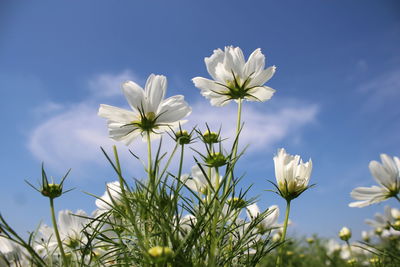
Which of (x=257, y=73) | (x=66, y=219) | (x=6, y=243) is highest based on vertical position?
(x=257, y=73)

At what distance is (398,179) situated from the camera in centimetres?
96

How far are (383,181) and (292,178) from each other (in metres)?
0.32

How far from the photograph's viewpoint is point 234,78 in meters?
0.98

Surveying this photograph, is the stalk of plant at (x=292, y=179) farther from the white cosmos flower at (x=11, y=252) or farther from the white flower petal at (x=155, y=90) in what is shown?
the white cosmos flower at (x=11, y=252)

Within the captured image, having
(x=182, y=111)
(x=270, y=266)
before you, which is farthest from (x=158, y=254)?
(x=270, y=266)

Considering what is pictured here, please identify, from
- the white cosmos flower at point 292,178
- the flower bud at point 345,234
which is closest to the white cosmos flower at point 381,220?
the flower bud at point 345,234

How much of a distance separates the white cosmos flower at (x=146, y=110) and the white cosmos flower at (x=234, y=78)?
0.17 metres

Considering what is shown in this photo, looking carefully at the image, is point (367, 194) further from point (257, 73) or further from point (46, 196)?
point (46, 196)

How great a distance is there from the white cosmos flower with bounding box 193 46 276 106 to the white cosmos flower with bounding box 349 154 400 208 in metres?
0.37

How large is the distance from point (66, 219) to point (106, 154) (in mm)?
571

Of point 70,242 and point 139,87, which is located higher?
point 139,87

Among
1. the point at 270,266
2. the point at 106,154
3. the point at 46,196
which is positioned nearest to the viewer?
the point at 106,154

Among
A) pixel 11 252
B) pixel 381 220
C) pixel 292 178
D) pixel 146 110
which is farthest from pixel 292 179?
pixel 381 220

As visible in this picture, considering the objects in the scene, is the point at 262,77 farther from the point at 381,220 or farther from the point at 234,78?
the point at 381,220
